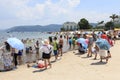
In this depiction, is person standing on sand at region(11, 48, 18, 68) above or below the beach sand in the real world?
above

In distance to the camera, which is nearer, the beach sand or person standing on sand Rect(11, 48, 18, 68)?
the beach sand

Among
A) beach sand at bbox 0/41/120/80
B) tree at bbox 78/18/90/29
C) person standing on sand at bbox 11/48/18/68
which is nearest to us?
beach sand at bbox 0/41/120/80

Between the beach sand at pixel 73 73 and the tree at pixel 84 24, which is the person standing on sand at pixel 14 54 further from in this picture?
the tree at pixel 84 24

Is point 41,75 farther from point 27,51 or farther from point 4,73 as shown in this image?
point 27,51

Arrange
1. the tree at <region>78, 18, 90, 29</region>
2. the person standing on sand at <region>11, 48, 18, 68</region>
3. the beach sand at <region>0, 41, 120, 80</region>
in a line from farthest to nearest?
1. the tree at <region>78, 18, 90, 29</region>
2. the person standing on sand at <region>11, 48, 18, 68</region>
3. the beach sand at <region>0, 41, 120, 80</region>

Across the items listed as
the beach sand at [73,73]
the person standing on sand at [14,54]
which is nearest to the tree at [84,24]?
the person standing on sand at [14,54]

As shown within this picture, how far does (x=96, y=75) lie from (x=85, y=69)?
1733 millimetres

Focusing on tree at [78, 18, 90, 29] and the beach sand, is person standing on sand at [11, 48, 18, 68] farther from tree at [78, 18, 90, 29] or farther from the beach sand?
tree at [78, 18, 90, 29]

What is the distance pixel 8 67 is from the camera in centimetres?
1556

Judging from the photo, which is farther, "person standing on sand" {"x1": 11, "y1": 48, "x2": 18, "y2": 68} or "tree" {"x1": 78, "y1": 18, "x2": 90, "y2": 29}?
"tree" {"x1": 78, "y1": 18, "x2": 90, "y2": 29}

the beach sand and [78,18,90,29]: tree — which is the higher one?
[78,18,90,29]: tree

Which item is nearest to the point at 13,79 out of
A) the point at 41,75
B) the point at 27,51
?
the point at 41,75

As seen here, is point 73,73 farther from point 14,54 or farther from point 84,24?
point 84,24

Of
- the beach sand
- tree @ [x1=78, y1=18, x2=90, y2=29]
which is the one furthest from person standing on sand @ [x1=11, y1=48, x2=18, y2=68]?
tree @ [x1=78, y1=18, x2=90, y2=29]
